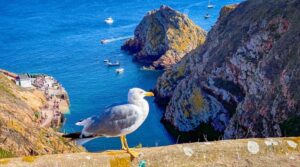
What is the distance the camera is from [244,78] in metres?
75.4

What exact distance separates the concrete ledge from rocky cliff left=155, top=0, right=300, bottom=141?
27.2 meters

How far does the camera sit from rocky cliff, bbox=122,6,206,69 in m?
144

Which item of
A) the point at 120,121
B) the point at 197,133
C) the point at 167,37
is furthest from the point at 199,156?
the point at 167,37

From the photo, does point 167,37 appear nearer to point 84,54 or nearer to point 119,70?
point 119,70

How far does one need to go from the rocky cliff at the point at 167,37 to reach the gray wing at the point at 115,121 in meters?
130

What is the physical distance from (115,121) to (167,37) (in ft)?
439

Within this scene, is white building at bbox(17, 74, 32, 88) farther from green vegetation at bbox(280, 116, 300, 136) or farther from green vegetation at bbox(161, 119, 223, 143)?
green vegetation at bbox(280, 116, 300, 136)

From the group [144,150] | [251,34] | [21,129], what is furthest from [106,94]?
[144,150]

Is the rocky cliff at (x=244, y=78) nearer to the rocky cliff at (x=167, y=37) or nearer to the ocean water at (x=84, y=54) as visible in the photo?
the ocean water at (x=84, y=54)

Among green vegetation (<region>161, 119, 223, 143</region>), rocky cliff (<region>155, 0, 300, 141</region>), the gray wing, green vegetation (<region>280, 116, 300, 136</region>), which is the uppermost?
the gray wing

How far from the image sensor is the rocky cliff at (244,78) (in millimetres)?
51656

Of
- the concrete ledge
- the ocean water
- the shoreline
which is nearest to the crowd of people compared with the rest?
the shoreline

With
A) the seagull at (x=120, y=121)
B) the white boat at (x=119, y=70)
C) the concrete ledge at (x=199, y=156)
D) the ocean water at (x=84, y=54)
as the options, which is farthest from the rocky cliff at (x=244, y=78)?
the seagull at (x=120, y=121)

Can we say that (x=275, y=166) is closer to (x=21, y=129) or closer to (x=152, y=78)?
(x=21, y=129)
